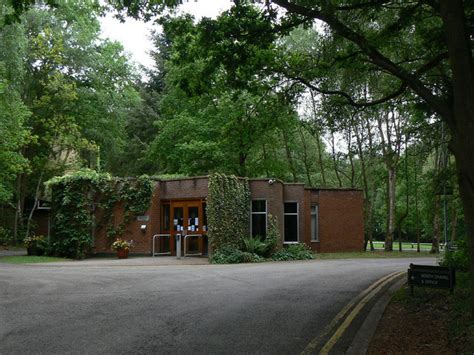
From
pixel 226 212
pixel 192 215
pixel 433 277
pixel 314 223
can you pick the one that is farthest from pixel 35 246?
pixel 433 277

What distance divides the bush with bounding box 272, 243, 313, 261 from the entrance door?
148 inches

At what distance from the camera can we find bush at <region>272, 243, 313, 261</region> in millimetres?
24909

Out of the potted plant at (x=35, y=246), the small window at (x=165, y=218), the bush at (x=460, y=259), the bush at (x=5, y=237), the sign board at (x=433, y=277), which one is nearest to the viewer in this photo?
the sign board at (x=433, y=277)

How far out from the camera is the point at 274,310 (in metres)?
9.70

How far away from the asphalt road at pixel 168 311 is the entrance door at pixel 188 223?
10.3 meters

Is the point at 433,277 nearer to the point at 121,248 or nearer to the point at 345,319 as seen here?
the point at 345,319

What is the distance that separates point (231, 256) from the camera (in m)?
22.6

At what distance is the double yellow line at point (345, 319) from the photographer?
7.16 metres

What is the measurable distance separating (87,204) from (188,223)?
16.3 ft

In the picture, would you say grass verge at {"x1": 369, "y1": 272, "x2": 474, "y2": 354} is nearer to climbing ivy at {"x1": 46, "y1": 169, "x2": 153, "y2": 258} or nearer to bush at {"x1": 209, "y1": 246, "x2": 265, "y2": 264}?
bush at {"x1": 209, "y1": 246, "x2": 265, "y2": 264}

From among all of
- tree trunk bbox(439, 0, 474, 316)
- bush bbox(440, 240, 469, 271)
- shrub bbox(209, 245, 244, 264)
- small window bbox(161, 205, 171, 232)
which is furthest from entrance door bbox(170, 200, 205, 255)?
tree trunk bbox(439, 0, 474, 316)

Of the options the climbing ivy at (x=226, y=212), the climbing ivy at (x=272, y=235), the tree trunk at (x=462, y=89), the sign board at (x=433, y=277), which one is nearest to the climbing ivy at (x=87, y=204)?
the climbing ivy at (x=226, y=212)

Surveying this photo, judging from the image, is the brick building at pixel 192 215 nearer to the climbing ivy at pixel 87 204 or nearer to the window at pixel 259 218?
the window at pixel 259 218

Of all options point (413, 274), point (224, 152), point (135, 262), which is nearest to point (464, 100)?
point (413, 274)
